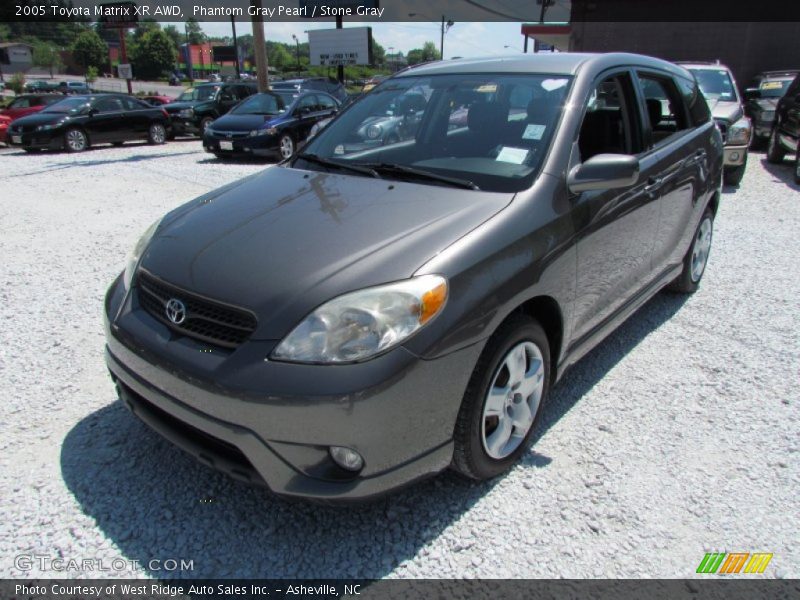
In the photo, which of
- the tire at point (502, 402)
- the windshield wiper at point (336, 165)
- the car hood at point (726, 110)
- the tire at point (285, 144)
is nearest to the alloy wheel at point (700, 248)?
the tire at point (502, 402)

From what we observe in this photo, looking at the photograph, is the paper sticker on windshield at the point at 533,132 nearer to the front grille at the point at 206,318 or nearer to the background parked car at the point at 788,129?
the front grille at the point at 206,318

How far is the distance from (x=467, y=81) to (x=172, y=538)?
106 inches

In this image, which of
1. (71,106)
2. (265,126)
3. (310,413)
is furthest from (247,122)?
(310,413)

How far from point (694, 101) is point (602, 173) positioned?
2335 mm

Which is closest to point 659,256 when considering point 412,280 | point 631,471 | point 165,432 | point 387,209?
point 631,471

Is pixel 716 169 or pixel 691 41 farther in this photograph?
pixel 691 41

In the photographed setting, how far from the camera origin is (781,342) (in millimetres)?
3766

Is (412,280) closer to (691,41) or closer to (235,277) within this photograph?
(235,277)

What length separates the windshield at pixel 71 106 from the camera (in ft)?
44.7

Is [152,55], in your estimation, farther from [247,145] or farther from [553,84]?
[553,84]

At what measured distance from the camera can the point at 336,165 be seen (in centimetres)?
309

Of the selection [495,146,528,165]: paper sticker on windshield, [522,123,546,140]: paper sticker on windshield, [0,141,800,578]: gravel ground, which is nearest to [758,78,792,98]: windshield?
[0,141,800,578]: gravel ground

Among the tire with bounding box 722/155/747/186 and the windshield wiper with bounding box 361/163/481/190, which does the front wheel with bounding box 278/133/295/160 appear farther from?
the windshield wiper with bounding box 361/163/481/190

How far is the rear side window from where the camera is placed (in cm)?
414
